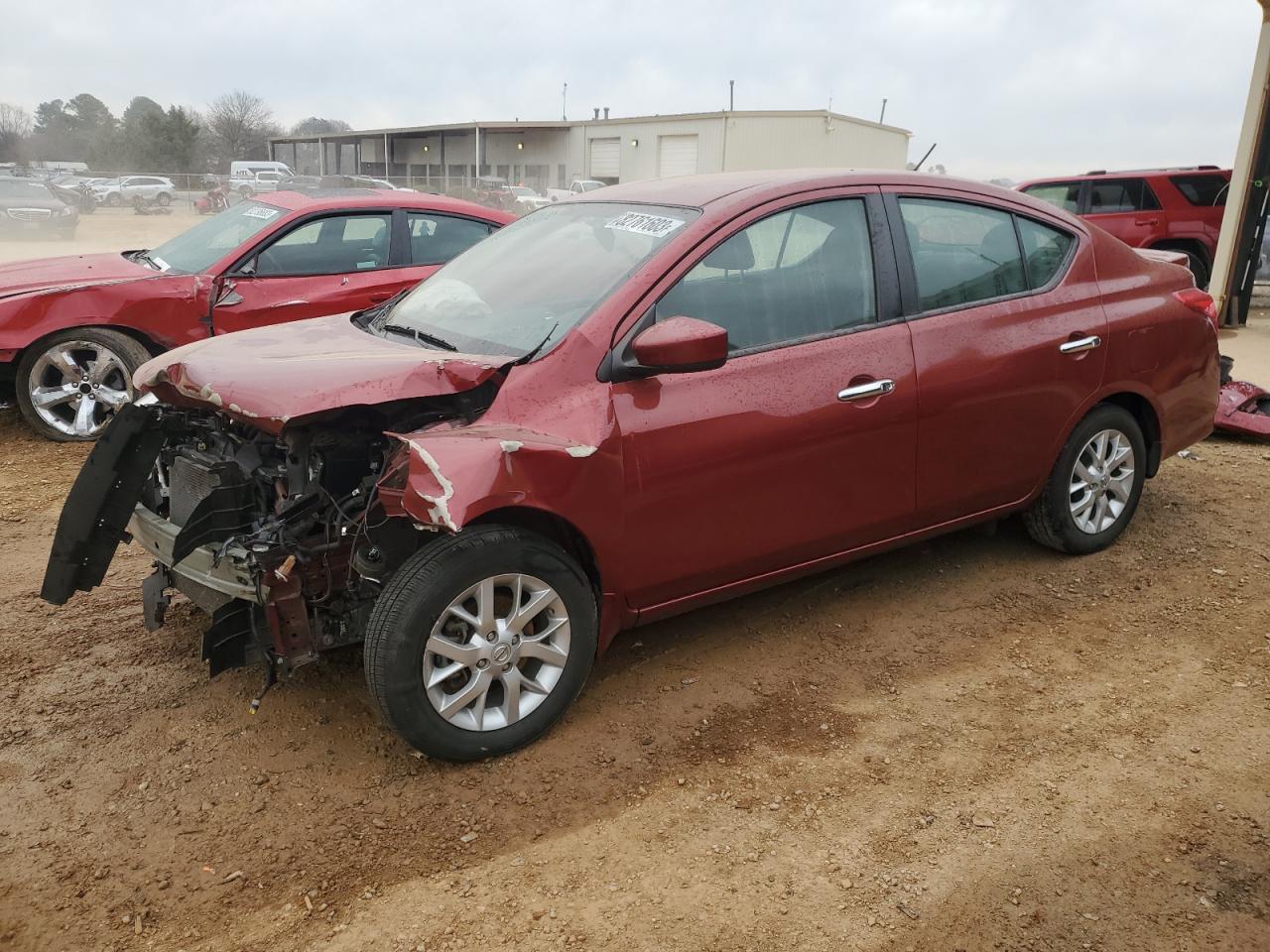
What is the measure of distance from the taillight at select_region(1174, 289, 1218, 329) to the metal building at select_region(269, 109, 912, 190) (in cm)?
1865

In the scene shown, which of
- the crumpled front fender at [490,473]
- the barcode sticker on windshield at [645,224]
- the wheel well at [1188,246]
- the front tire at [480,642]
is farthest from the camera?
the wheel well at [1188,246]

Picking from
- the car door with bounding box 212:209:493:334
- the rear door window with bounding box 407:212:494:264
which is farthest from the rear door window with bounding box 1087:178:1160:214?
the car door with bounding box 212:209:493:334

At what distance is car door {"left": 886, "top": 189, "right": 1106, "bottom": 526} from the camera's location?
156 inches

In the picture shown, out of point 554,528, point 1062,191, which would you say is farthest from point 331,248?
point 1062,191

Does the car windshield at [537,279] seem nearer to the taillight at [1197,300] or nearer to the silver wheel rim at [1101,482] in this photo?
the silver wheel rim at [1101,482]

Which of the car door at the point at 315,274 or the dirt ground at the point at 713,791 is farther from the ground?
the car door at the point at 315,274

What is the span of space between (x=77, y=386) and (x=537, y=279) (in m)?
4.45

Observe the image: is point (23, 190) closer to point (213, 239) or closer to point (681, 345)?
point (213, 239)

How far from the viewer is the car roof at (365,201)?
23.6 ft

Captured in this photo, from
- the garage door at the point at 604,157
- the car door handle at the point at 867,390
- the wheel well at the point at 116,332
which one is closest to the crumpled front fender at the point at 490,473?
the car door handle at the point at 867,390

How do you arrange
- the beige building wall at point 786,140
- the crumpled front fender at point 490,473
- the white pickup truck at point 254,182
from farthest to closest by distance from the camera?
the beige building wall at point 786,140
the white pickup truck at point 254,182
the crumpled front fender at point 490,473

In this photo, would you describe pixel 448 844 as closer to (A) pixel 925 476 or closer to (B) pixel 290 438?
(B) pixel 290 438

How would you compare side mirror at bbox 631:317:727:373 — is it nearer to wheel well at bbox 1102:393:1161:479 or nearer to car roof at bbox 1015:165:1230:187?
wheel well at bbox 1102:393:1161:479

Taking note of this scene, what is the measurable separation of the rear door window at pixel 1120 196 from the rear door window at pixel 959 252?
37.0 feet
